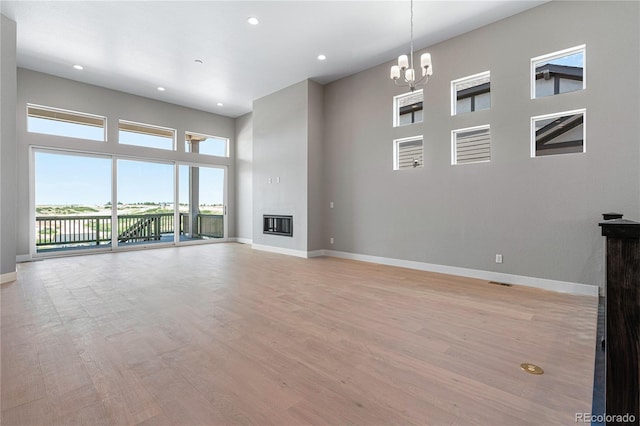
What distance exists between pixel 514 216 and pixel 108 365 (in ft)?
15.6

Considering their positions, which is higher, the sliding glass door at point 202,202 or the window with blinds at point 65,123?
the window with blinds at point 65,123

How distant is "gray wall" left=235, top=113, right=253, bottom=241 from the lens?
335 inches

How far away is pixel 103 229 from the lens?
7.03m

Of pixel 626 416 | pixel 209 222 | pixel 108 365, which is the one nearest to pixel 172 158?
pixel 209 222

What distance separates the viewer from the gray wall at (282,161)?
→ 6.33m

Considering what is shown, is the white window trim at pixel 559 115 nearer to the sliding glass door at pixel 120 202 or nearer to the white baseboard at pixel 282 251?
the white baseboard at pixel 282 251

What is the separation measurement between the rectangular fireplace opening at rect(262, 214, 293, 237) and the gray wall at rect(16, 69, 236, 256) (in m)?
2.22

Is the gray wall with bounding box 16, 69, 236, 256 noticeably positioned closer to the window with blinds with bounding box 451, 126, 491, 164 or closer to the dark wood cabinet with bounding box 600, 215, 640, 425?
the window with blinds with bounding box 451, 126, 491, 164

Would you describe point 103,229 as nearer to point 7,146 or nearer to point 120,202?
point 120,202

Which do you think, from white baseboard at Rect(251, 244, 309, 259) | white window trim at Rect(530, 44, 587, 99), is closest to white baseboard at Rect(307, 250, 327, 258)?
white baseboard at Rect(251, 244, 309, 259)

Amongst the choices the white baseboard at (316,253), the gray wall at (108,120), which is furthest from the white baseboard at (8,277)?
the white baseboard at (316,253)

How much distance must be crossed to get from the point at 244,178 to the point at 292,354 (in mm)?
7260

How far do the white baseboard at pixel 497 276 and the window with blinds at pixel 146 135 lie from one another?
19.5 feet

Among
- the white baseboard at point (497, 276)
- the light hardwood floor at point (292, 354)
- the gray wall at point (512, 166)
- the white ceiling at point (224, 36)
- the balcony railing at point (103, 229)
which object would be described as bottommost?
the light hardwood floor at point (292, 354)
